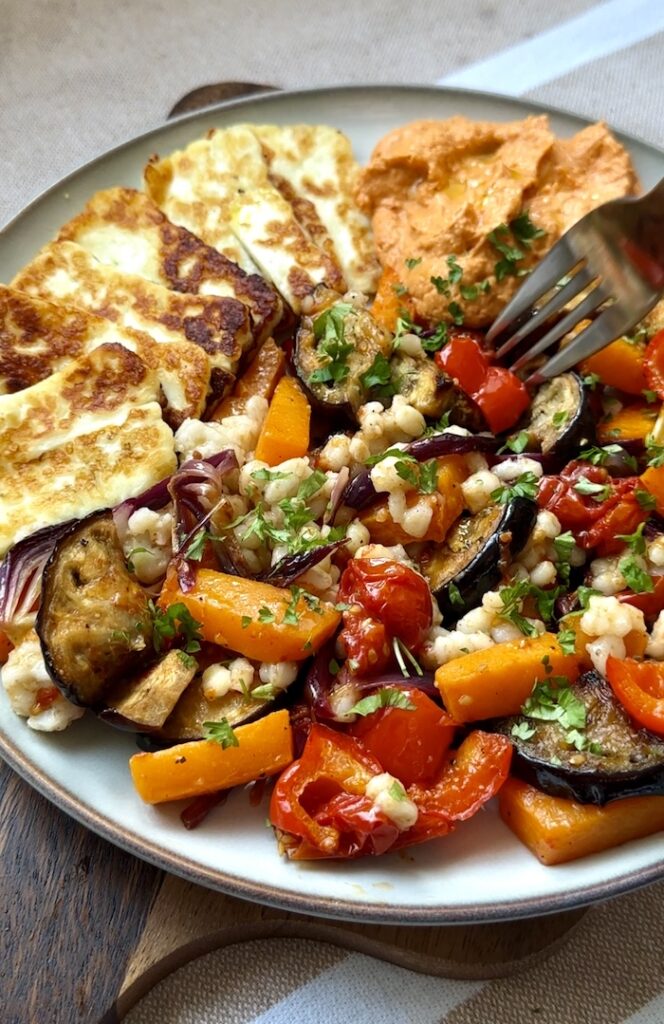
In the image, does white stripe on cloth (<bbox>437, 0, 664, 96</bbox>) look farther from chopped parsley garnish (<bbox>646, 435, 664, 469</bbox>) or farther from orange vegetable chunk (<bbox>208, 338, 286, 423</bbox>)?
chopped parsley garnish (<bbox>646, 435, 664, 469</bbox>)

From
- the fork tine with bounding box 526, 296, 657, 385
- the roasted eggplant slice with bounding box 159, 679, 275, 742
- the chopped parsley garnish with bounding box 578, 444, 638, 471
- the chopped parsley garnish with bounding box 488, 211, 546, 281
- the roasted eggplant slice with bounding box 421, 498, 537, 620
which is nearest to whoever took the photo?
the roasted eggplant slice with bounding box 159, 679, 275, 742

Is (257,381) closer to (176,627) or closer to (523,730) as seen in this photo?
(176,627)

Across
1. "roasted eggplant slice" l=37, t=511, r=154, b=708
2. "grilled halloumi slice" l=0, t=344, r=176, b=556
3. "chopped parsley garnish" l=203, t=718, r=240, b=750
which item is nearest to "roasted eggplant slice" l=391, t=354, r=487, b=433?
"grilled halloumi slice" l=0, t=344, r=176, b=556

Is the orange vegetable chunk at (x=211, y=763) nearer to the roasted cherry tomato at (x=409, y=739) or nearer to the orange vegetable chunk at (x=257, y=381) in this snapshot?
the roasted cherry tomato at (x=409, y=739)

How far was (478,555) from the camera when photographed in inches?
113

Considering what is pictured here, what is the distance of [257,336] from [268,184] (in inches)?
31.2

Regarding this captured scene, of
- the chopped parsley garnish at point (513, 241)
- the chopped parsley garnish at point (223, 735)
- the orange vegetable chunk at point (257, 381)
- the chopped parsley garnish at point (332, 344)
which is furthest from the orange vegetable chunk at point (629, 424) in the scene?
the chopped parsley garnish at point (223, 735)

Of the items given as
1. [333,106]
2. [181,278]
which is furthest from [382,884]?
[333,106]

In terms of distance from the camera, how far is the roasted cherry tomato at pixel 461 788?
251cm

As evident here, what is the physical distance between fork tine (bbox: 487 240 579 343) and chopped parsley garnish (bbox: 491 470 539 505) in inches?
28.8

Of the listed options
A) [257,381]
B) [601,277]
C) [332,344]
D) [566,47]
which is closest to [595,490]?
[601,277]

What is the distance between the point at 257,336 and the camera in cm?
359

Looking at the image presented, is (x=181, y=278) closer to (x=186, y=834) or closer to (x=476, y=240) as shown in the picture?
(x=476, y=240)

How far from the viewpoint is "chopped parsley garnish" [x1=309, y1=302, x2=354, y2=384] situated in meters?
3.31
